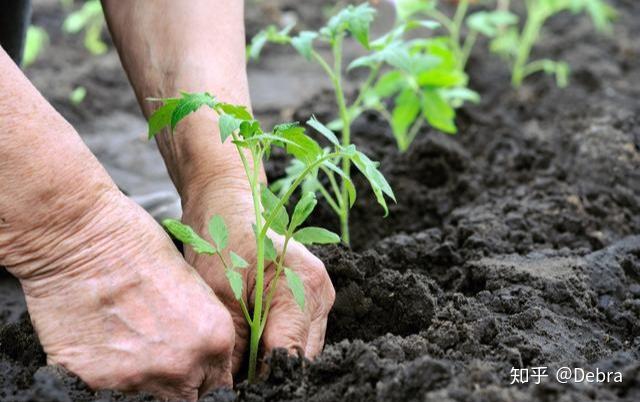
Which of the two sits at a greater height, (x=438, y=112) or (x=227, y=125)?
(x=227, y=125)

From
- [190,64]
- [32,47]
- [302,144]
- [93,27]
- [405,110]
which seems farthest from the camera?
[93,27]

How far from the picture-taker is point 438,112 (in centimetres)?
281

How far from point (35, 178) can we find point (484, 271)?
108cm

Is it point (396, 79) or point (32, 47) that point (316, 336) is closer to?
point (396, 79)

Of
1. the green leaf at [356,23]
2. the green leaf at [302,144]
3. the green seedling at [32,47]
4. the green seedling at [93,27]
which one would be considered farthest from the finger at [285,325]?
the green seedling at [93,27]

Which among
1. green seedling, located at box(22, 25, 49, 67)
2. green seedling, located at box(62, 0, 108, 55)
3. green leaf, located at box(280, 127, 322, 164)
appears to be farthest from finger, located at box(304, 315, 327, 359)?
green seedling, located at box(62, 0, 108, 55)

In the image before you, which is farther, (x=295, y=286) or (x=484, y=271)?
(x=484, y=271)

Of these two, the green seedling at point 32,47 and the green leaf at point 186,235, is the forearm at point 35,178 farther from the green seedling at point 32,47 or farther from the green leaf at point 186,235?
the green seedling at point 32,47

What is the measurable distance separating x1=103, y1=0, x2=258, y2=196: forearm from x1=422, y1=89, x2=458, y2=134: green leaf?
2.71 ft

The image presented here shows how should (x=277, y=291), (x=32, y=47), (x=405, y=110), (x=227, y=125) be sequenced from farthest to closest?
(x=32, y=47) < (x=405, y=110) < (x=277, y=291) < (x=227, y=125)

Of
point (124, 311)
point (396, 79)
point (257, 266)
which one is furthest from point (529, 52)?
point (124, 311)

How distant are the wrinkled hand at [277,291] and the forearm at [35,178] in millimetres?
291

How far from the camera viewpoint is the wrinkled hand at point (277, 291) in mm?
1678

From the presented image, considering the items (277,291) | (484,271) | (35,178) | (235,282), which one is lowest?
(484,271)
